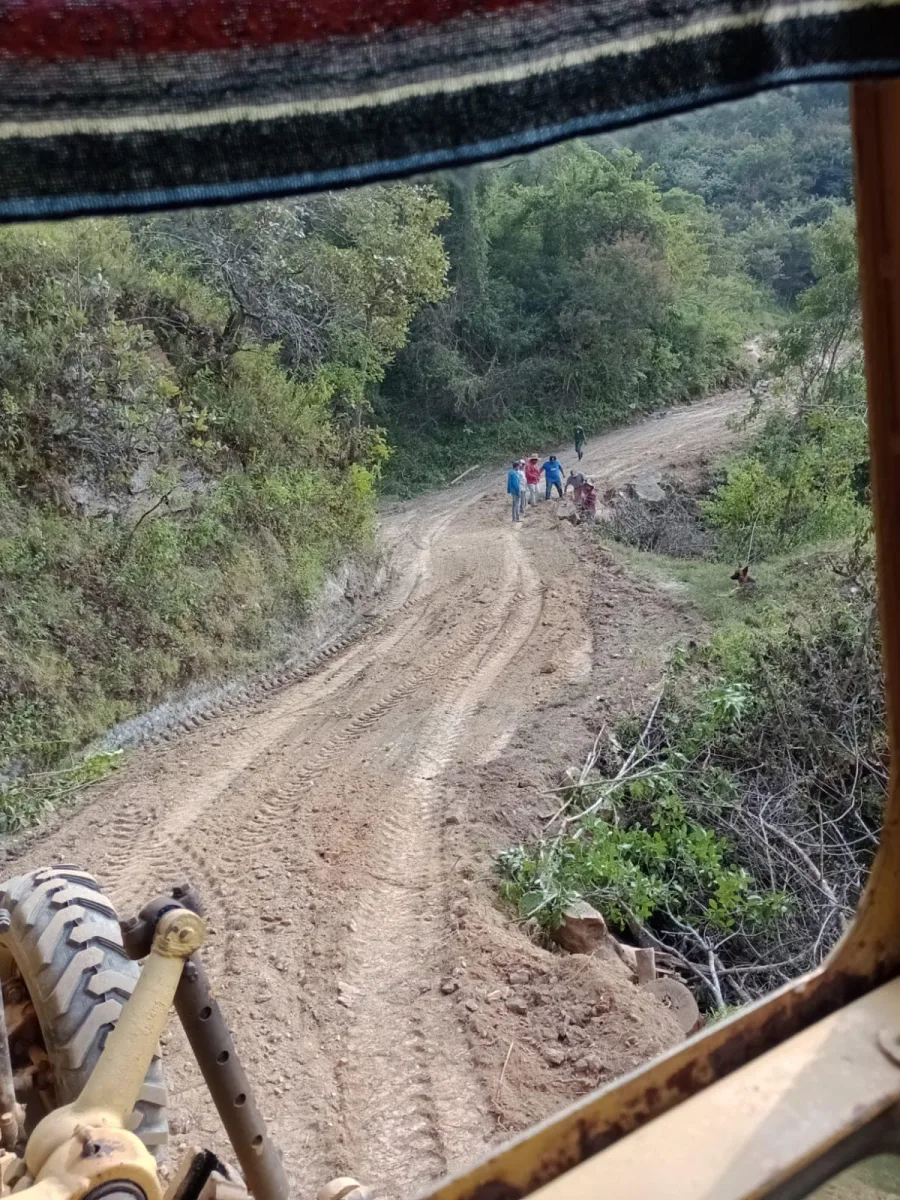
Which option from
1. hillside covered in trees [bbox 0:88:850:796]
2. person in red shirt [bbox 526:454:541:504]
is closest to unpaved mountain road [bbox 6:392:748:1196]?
hillside covered in trees [bbox 0:88:850:796]

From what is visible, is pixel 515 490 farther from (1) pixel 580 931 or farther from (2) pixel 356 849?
(1) pixel 580 931

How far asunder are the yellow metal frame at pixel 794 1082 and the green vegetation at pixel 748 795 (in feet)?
11.8

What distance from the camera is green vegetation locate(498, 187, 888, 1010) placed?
4.93 metres

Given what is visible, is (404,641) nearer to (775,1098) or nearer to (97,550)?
(97,550)

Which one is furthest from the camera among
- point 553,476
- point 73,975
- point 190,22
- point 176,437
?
point 553,476

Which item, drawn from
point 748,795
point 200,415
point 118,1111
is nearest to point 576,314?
point 200,415

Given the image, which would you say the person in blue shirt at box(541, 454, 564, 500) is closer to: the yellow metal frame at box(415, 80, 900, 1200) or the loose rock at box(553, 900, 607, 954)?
the loose rock at box(553, 900, 607, 954)

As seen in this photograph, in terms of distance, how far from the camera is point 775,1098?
3.16ft

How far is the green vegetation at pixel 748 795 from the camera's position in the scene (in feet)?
16.2

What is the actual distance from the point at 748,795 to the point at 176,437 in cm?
706

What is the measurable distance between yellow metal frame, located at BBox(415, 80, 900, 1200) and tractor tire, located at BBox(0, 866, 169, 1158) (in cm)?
138

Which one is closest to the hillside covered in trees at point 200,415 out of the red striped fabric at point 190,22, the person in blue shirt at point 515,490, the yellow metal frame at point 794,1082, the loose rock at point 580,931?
the yellow metal frame at point 794,1082

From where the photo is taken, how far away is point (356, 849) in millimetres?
5383

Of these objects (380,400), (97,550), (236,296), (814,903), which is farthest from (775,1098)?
(380,400)
